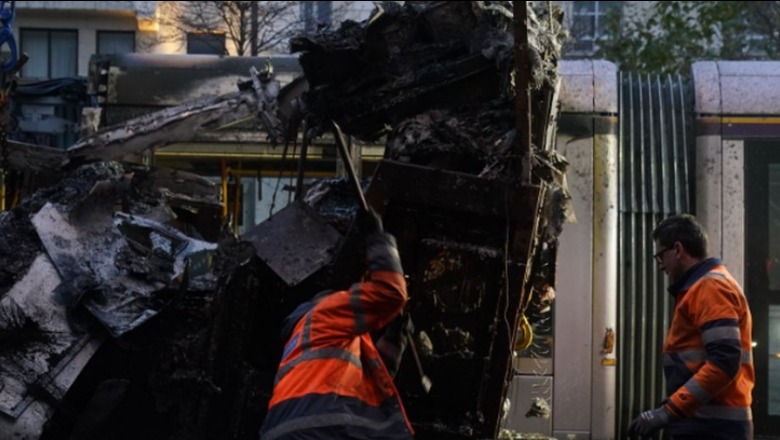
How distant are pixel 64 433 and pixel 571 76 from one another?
13.2 feet

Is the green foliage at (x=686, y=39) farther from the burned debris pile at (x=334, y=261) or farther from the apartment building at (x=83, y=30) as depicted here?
the burned debris pile at (x=334, y=261)

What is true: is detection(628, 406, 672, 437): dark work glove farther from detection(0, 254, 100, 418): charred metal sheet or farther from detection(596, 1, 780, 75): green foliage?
detection(596, 1, 780, 75): green foliage

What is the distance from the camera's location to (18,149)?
740 centimetres

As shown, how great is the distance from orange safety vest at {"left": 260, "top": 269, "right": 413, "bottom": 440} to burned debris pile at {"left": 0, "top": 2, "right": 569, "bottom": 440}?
2.73 ft

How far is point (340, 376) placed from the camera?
3994mm

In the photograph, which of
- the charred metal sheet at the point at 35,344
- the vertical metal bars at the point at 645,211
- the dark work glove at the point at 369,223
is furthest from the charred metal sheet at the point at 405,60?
the vertical metal bars at the point at 645,211

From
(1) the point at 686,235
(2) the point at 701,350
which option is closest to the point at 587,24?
(1) the point at 686,235

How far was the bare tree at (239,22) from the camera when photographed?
1739 cm

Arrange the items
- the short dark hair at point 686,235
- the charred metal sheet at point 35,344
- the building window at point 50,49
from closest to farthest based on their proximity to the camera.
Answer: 1. the short dark hair at point 686,235
2. the charred metal sheet at point 35,344
3. the building window at point 50,49

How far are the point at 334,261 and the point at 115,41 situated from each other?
19.6 meters

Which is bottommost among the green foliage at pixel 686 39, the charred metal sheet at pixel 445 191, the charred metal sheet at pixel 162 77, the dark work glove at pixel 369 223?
the dark work glove at pixel 369 223

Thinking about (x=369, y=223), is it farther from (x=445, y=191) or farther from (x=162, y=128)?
(x=162, y=128)

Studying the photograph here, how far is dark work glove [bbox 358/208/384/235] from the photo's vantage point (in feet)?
14.2

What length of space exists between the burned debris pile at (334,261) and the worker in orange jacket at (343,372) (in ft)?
2.70
